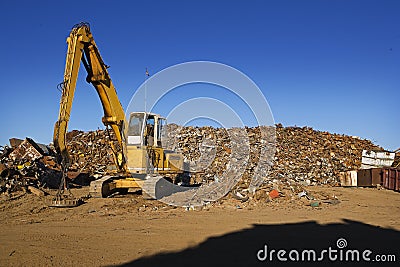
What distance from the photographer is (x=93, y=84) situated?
11.5 m

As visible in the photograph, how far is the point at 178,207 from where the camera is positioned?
10.8m

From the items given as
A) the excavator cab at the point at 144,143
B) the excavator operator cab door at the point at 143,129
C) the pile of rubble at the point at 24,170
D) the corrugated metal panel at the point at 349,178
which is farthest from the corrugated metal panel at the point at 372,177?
the pile of rubble at the point at 24,170

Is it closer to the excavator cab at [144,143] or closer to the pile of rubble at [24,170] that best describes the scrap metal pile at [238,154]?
the pile of rubble at [24,170]

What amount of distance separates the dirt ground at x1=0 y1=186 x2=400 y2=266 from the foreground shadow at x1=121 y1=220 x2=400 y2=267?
0.6 inches

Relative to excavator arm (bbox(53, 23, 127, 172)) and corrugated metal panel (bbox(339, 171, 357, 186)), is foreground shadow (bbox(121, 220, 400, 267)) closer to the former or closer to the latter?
excavator arm (bbox(53, 23, 127, 172))

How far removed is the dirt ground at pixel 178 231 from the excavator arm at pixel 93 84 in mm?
1616

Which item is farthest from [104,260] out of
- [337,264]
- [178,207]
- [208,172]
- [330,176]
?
[330,176]

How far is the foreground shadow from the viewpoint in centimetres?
530

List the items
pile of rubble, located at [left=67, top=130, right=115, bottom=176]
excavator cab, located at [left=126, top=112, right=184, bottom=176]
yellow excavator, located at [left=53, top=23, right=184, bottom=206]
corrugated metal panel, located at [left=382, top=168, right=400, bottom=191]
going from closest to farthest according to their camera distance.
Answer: yellow excavator, located at [left=53, top=23, right=184, bottom=206]
excavator cab, located at [left=126, top=112, right=184, bottom=176]
corrugated metal panel, located at [left=382, top=168, right=400, bottom=191]
pile of rubble, located at [left=67, top=130, right=115, bottom=176]

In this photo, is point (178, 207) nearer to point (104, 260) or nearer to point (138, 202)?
point (138, 202)

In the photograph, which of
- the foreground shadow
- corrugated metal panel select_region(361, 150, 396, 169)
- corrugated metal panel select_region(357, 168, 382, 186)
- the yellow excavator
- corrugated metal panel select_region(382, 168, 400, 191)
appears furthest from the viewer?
corrugated metal panel select_region(361, 150, 396, 169)

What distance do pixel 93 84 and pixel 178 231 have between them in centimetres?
599

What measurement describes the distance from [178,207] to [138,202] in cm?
137

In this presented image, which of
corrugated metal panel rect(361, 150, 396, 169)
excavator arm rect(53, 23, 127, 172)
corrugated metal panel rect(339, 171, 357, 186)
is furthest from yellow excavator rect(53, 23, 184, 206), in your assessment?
corrugated metal panel rect(361, 150, 396, 169)
